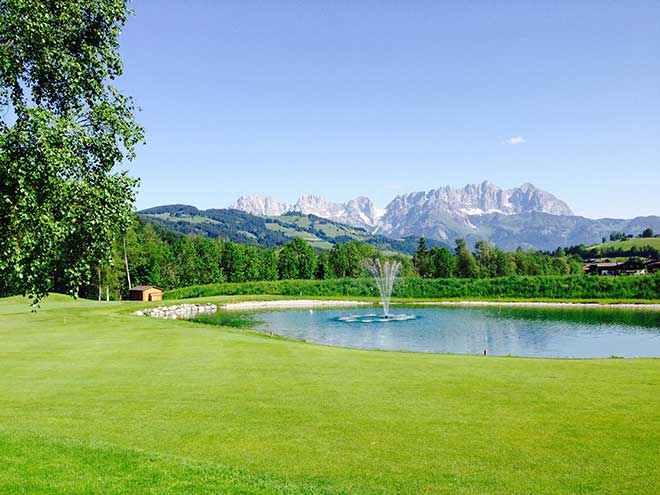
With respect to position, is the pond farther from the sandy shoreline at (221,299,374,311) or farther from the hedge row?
the hedge row

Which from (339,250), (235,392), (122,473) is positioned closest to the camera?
(122,473)

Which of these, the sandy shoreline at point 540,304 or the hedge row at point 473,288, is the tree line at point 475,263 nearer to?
the hedge row at point 473,288

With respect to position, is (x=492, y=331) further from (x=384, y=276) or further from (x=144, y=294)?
(x=384, y=276)

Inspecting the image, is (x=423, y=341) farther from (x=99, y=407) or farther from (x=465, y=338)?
(x=99, y=407)

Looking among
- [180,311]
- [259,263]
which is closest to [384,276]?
[259,263]

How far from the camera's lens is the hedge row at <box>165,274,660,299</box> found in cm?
10288

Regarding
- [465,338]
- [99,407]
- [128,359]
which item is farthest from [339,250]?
[99,407]

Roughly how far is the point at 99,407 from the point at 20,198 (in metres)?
6.92

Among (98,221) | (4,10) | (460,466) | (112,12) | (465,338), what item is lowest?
(465,338)

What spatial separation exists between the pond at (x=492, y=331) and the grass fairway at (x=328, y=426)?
22.4m

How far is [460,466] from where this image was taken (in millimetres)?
11047

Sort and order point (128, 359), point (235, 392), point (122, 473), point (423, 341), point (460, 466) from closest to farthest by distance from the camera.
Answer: point (122, 473) < point (460, 466) < point (235, 392) < point (128, 359) < point (423, 341)

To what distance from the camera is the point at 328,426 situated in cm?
1360

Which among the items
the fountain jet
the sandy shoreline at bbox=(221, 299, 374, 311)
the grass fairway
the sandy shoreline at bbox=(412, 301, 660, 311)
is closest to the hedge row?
the fountain jet
